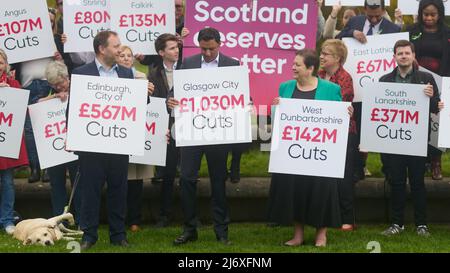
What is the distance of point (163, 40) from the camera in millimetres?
14602

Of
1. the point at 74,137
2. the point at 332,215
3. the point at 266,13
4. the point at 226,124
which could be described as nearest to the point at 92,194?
the point at 74,137

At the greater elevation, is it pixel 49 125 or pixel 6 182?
pixel 49 125

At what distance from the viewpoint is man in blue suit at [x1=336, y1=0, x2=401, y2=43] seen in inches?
595

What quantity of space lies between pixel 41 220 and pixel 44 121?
1352mm

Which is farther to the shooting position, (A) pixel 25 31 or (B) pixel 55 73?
(A) pixel 25 31

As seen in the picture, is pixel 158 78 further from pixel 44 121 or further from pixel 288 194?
pixel 288 194

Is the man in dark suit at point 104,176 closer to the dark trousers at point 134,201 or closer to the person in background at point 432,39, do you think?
the dark trousers at point 134,201


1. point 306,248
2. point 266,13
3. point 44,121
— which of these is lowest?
point 306,248

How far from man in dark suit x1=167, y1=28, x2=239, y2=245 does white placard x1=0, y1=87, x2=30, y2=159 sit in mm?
1998

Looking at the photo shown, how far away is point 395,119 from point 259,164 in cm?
273

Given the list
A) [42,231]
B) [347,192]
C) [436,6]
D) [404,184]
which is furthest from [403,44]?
[42,231]

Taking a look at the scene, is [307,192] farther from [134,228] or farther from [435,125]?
[134,228]

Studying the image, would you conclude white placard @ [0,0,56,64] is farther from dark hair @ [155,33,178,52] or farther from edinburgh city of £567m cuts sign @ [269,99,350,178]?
edinburgh city of £567m cuts sign @ [269,99,350,178]

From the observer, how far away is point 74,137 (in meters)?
12.8
